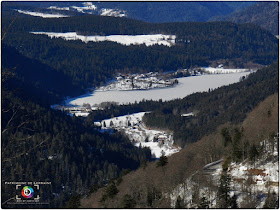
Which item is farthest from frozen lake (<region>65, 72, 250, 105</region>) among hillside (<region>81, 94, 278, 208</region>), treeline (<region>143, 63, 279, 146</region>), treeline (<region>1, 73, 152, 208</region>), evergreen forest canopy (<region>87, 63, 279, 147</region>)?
hillside (<region>81, 94, 278, 208</region>)

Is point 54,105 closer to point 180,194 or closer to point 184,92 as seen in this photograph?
point 184,92

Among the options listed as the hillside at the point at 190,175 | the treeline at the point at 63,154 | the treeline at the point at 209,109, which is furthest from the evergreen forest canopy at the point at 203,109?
the hillside at the point at 190,175

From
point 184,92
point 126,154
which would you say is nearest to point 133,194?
point 126,154

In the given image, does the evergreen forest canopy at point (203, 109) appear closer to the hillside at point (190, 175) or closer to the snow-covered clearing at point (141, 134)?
the snow-covered clearing at point (141, 134)

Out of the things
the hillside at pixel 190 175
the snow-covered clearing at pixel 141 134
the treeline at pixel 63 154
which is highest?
the hillside at pixel 190 175

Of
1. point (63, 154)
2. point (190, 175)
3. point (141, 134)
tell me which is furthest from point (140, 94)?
point (190, 175)

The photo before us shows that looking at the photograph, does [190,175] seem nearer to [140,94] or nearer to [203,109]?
[203,109]
